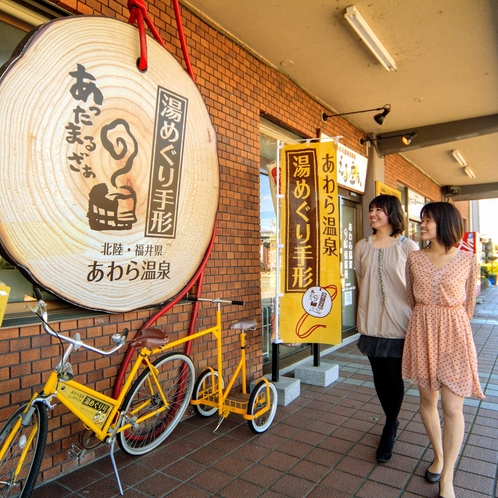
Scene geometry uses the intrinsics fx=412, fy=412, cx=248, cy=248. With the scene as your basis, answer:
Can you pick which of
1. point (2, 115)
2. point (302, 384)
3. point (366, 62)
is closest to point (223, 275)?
point (302, 384)

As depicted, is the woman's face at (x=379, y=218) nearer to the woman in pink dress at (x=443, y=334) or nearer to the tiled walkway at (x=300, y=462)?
the woman in pink dress at (x=443, y=334)

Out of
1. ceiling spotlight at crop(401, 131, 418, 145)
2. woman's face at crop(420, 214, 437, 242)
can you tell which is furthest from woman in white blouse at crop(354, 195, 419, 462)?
ceiling spotlight at crop(401, 131, 418, 145)

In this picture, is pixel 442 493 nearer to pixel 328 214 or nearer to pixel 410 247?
pixel 410 247

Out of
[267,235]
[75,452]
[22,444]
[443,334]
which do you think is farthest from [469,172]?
[22,444]

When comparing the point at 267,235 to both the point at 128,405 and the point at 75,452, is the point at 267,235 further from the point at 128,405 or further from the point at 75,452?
the point at 75,452

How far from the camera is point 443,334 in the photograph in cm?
262

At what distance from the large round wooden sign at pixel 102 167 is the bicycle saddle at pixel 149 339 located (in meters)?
0.34

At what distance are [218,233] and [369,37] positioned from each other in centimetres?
271

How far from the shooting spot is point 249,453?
10.3 feet

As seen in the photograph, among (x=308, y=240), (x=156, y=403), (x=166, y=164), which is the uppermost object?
(x=166, y=164)

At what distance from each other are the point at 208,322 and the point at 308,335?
107 centimetres

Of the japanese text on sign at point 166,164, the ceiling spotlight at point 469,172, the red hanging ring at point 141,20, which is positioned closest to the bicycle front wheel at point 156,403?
the japanese text on sign at point 166,164

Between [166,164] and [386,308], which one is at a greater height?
[166,164]

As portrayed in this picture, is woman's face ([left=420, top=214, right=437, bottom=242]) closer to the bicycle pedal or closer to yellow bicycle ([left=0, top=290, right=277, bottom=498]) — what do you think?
yellow bicycle ([left=0, top=290, right=277, bottom=498])
